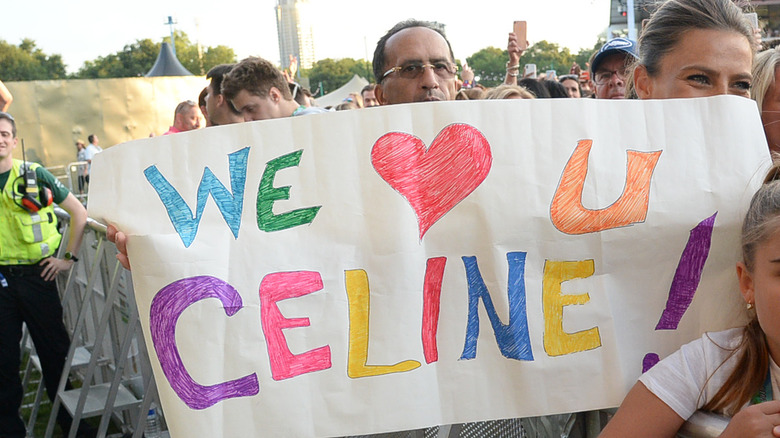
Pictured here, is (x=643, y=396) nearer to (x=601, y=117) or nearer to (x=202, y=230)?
(x=601, y=117)

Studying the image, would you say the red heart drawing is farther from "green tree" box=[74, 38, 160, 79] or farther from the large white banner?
"green tree" box=[74, 38, 160, 79]

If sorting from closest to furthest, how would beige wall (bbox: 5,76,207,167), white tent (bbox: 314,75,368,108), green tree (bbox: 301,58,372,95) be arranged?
beige wall (bbox: 5,76,207,167)
white tent (bbox: 314,75,368,108)
green tree (bbox: 301,58,372,95)

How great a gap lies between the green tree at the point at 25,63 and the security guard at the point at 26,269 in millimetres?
66036

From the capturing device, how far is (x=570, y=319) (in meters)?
1.66

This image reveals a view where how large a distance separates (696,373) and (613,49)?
7.52 feet

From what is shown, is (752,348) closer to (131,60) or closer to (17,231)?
(17,231)

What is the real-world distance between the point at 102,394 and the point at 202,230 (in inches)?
113

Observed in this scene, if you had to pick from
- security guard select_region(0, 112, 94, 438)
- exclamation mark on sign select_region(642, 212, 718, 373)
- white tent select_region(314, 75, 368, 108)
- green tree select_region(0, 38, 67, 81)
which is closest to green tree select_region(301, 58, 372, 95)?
green tree select_region(0, 38, 67, 81)

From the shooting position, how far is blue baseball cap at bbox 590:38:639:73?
3.48m

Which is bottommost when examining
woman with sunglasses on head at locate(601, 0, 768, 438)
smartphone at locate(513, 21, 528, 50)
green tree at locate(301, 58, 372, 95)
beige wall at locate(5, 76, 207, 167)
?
woman with sunglasses on head at locate(601, 0, 768, 438)

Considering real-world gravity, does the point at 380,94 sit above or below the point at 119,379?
above

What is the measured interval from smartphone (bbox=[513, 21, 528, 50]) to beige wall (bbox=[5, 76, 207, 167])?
15.7 m

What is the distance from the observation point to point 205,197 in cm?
167

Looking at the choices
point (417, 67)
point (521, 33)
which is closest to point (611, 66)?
point (417, 67)
